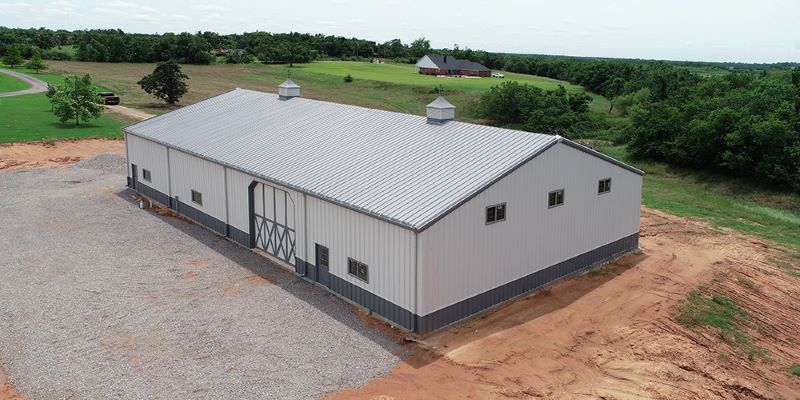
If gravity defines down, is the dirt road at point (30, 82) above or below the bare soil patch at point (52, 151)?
above

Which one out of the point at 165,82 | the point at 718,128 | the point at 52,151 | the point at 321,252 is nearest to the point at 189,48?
the point at 165,82

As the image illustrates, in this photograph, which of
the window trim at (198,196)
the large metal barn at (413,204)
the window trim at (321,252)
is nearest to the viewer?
the large metal barn at (413,204)

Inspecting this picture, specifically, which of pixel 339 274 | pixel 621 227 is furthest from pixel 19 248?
pixel 621 227

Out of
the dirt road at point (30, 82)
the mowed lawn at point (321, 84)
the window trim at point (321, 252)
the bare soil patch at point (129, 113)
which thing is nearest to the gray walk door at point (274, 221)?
the window trim at point (321, 252)

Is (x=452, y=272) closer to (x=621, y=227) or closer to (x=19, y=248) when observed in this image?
(x=621, y=227)

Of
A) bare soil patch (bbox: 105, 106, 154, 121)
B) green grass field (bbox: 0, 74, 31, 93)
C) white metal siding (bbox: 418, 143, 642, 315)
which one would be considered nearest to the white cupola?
white metal siding (bbox: 418, 143, 642, 315)

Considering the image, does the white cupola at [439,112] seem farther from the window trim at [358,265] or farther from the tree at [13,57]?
the tree at [13,57]

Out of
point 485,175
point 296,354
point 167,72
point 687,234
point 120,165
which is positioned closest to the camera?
point 296,354
